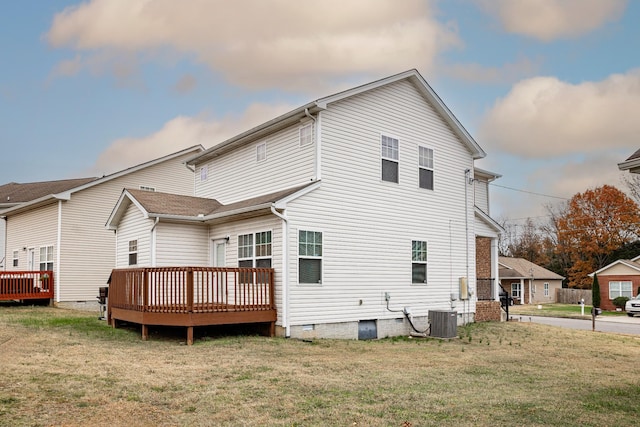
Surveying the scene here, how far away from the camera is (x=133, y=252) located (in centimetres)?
1716

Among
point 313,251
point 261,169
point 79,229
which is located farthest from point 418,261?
point 79,229

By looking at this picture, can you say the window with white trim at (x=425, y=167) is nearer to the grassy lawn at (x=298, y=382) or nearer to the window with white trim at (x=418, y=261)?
the window with white trim at (x=418, y=261)

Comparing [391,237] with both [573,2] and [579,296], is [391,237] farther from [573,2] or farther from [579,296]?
[579,296]

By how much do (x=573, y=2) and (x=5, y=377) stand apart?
15.8 meters

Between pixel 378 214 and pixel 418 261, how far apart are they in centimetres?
221

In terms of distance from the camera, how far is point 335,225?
49.4 ft

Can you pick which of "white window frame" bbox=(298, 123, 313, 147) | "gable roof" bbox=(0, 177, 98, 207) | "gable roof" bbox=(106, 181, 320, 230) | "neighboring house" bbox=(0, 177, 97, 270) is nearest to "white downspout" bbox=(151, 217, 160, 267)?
"gable roof" bbox=(106, 181, 320, 230)

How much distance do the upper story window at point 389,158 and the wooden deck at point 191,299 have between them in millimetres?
4844

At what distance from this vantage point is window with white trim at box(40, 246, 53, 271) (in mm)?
24266

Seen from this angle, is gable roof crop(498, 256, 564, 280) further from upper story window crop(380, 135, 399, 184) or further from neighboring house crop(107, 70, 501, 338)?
upper story window crop(380, 135, 399, 184)

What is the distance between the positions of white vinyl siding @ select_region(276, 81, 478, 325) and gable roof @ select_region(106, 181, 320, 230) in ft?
1.74

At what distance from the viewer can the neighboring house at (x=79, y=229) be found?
23359 millimetres

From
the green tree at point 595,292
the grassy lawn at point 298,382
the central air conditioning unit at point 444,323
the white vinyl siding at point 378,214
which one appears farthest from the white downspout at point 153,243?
the green tree at point 595,292

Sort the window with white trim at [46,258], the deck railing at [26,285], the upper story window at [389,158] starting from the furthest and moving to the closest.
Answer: the window with white trim at [46,258] → the deck railing at [26,285] → the upper story window at [389,158]
